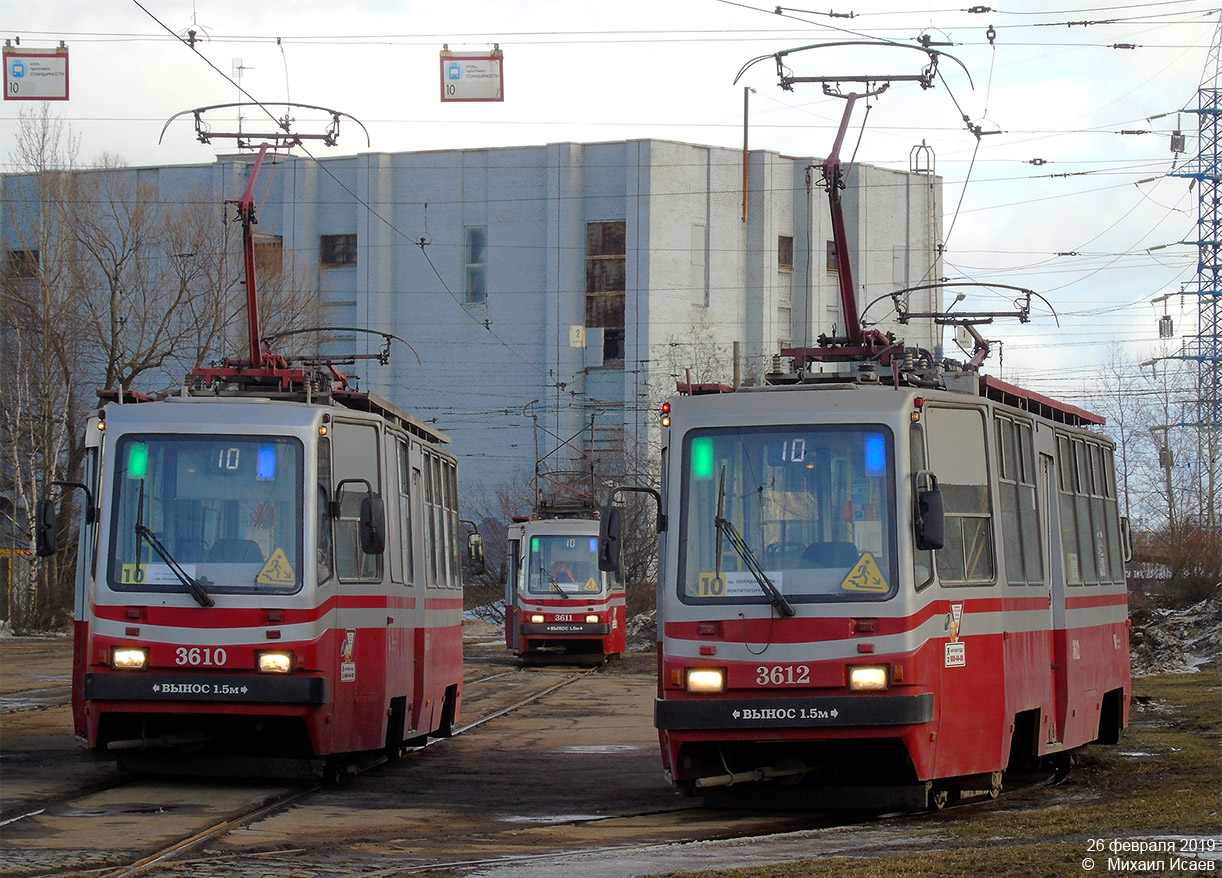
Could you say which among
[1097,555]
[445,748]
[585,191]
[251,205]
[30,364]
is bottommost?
[445,748]

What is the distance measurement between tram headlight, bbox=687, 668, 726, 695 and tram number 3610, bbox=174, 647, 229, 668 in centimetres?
368

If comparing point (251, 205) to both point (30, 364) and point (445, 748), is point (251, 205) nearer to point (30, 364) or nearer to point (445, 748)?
point (445, 748)

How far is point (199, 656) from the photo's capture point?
13.3 m

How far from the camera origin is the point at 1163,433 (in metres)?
68.7

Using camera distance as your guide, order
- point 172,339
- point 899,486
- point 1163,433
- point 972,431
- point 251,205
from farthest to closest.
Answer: point 1163,433, point 172,339, point 251,205, point 972,431, point 899,486

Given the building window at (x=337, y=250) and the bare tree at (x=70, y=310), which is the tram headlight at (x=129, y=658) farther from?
the building window at (x=337, y=250)

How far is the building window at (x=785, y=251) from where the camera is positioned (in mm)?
62312

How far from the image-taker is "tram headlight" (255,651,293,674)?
13312mm

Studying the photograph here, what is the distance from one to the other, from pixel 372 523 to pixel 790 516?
11.3 ft

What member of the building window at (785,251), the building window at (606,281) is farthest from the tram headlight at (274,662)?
the building window at (785,251)

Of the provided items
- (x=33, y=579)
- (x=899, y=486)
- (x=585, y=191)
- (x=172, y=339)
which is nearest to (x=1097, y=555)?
(x=899, y=486)

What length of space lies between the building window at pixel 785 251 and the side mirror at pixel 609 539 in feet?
166

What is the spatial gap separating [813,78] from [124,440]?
7199 mm

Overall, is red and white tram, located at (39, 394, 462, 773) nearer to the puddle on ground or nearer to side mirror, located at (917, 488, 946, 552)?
the puddle on ground
